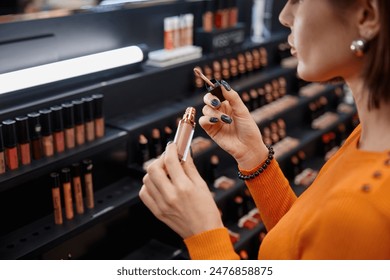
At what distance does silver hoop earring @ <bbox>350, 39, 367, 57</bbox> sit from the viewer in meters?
0.63

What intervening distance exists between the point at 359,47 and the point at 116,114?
110 cm

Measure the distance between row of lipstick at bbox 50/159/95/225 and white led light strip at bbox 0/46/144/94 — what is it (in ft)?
0.81

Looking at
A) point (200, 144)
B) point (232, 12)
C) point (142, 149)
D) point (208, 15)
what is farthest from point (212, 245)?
point (232, 12)

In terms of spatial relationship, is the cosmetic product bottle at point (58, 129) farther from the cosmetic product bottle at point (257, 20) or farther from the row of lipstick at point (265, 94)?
the cosmetic product bottle at point (257, 20)

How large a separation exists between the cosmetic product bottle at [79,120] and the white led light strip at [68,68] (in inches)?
3.5

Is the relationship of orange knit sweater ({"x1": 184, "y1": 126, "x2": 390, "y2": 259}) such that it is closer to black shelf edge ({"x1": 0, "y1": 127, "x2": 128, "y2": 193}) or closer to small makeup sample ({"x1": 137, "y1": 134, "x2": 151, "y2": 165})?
black shelf edge ({"x1": 0, "y1": 127, "x2": 128, "y2": 193})

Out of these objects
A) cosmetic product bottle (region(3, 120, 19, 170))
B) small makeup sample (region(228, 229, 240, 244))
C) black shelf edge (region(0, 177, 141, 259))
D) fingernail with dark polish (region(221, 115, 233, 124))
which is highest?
fingernail with dark polish (region(221, 115, 233, 124))

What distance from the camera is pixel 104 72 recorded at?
1518 millimetres

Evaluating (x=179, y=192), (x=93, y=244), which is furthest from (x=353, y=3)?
(x=93, y=244)

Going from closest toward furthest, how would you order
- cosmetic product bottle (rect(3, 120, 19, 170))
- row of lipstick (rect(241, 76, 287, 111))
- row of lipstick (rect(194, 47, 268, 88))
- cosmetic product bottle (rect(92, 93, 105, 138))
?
cosmetic product bottle (rect(3, 120, 19, 170)) → cosmetic product bottle (rect(92, 93, 105, 138)) → row of lipstick (rect(194, 47, 268, 88)) → row of lipstick (rect(241, 76, 287, 111))

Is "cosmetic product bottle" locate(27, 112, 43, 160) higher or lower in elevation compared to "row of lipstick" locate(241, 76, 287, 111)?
higher

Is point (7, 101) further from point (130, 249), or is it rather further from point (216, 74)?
point (216, 74)

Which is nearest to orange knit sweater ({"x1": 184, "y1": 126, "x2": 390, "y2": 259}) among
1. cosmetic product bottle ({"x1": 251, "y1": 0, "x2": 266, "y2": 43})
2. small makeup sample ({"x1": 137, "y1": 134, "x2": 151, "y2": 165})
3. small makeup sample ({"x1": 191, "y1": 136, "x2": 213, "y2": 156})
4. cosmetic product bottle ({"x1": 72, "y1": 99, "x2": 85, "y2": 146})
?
cosmetic product bottle ({"x1": 72, "y1": 99, "x2": 85, "y2": 146})

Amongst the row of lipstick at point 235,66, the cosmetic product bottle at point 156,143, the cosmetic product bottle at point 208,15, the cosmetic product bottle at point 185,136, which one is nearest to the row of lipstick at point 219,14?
the cosmetic product bottle at point 208,15
